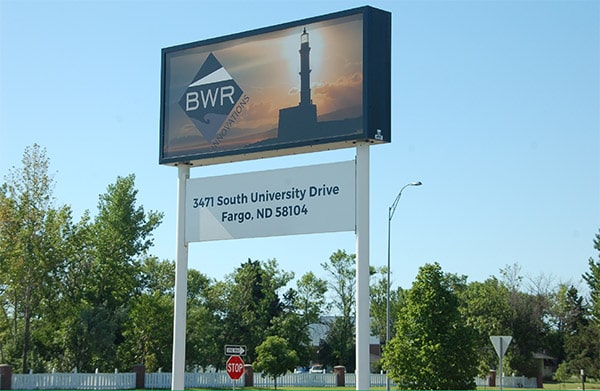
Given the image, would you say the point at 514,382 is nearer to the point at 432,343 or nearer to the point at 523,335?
the point at 523,335

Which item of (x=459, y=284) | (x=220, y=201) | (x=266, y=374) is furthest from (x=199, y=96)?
(x=459, y=284)

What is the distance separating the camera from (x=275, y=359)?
50500 mm

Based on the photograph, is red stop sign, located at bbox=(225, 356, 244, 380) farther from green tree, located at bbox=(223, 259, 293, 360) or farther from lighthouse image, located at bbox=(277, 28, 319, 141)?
green tree, located at bbox=(223, 259, 293, 360)

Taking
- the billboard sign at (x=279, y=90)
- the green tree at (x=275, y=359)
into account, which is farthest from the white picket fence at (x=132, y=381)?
the billboard sign at (x=279, y=90)

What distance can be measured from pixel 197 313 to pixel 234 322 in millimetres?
12868

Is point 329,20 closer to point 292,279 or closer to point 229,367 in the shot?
point 229,367

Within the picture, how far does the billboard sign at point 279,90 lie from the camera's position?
18.7m

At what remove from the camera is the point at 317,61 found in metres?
19.3

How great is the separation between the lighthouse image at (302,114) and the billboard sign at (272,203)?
0.82m

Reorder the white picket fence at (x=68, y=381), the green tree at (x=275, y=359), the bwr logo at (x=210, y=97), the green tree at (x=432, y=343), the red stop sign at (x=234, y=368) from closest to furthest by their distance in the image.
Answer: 1. the bwr logo at (x=210, y=97)
2. the red stop sign at (x=234, y=368)
3. the green tree at (x=432, y=343)
4. the white picket fence at (x=68, y=381)
5. the green tree at (x=275, y=359)

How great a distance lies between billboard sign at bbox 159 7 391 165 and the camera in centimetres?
1869

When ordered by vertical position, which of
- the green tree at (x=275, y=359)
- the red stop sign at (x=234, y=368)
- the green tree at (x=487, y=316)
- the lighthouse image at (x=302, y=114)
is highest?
the lighthouse image at (x=302, y=114)

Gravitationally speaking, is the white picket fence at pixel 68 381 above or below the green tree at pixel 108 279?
below

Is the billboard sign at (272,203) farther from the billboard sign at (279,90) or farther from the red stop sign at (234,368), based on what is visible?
the red stop sign at (234,368)
